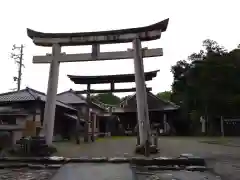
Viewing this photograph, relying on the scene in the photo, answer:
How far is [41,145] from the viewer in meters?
11.1

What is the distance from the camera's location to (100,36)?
1269cm

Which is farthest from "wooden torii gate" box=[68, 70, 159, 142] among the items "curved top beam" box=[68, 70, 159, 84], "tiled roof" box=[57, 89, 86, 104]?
"tiled roof" box=[57, 89, 86, 104]

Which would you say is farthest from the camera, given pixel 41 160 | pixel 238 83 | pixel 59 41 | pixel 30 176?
pixel 238 83

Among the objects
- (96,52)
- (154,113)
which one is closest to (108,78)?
(96,52)

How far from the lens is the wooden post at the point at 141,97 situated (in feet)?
37.7

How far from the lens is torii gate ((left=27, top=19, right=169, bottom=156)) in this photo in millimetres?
12070

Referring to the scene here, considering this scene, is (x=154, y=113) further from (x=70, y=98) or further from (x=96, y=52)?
(x=96, y=52)

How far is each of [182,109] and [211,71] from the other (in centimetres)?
679

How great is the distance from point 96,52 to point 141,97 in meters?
2.92

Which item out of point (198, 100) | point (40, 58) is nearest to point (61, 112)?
point (40, 58)

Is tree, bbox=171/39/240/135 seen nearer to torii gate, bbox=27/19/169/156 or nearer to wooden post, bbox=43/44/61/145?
torii gate, bbox=27/19/169/156

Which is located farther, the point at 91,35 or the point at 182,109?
the point at 182,109

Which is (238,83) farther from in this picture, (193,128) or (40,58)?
(40,58)

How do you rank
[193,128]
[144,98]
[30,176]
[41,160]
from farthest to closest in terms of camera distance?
1. [193,128]
2. [144,98]
3. [41,160]
4. [30,176]
